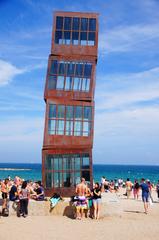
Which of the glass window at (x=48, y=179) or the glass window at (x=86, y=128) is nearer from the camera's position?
the glass window at (x=48, y=179)

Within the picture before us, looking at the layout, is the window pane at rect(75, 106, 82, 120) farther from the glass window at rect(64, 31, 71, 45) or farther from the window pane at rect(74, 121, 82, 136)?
the glass window at rect(64, 31, 71, 45)

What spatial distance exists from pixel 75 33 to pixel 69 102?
12.8 ft

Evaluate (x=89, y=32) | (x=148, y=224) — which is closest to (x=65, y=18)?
(x=89, y=32)

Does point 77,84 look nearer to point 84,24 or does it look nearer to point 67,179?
point 84,24

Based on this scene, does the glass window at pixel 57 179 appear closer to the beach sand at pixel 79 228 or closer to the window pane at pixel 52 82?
the beach sand at pixel 79 228

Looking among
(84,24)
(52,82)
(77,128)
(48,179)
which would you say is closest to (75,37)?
(84,24)

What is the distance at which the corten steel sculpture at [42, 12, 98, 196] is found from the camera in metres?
21.7

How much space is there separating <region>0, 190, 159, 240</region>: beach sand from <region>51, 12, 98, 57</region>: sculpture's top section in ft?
30.9

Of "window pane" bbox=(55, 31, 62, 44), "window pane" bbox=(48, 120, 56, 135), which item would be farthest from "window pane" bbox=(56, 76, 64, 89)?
"window pane" bbox=(55, 31, 62, 44)

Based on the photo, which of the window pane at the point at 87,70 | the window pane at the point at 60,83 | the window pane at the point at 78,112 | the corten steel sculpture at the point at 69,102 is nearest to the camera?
the corten steel sculpture at the point at 69,102

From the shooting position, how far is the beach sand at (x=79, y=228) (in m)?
13.8

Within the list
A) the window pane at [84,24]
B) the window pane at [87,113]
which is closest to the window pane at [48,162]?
the window pane at [87,113]

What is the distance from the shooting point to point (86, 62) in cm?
2252

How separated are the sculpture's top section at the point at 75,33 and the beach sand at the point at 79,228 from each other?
9.41m
